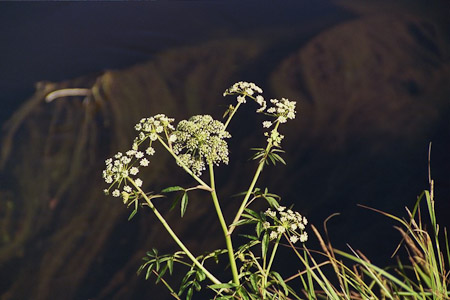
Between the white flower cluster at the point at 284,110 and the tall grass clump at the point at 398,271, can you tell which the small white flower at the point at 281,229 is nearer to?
the tall grass clump at the point at 398,271

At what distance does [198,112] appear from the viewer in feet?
5.26

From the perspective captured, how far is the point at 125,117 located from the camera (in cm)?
155

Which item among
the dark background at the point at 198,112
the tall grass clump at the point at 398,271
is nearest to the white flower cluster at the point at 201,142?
the tall grass clump at the point at 398,271

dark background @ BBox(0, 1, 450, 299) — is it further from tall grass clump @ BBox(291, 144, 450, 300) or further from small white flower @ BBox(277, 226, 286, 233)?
small white flower @ BBox(277, 226, 286, 233)

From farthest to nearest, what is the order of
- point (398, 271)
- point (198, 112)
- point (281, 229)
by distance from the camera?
point (198, 112)
point (398, 271)
point (281, 229)

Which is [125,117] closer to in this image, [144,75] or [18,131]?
[144,75]

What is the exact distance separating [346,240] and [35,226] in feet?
2.82

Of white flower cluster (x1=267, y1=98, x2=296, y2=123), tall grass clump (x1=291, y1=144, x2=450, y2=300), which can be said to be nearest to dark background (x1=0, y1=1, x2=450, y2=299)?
tall grass clump (x1=291, y1=144, x2=450, y2=300)

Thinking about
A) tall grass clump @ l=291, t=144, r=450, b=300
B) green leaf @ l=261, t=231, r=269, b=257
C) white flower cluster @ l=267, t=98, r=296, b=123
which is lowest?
tall grass clump @ l=291, t=144, r=450, b=300

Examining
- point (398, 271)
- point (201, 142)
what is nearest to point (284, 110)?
point (201, 142)

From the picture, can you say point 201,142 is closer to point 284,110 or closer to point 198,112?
point 284,110

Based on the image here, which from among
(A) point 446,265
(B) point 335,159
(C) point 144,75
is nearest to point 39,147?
(C) point 144,75

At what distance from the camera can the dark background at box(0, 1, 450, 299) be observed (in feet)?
4.79

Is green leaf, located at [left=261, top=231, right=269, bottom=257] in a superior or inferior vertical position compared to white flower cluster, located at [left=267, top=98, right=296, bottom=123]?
inferior
